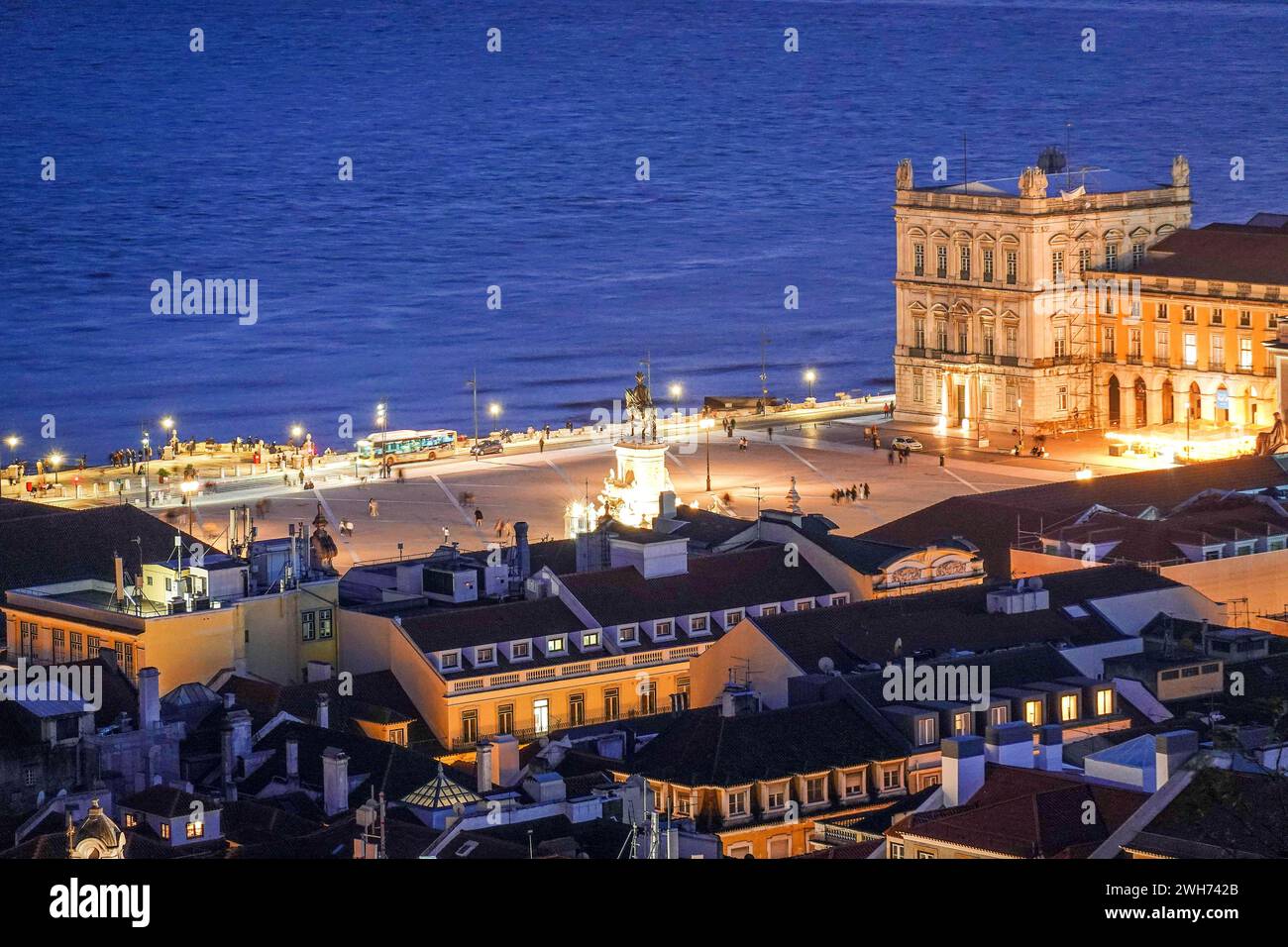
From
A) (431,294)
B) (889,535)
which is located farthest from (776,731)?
(431,294)

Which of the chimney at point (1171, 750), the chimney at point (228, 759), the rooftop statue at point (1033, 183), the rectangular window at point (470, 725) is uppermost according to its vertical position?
the rooftop statue at point (1033, 183)

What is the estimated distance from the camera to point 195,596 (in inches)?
2076

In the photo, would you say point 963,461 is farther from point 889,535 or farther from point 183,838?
point 183,838

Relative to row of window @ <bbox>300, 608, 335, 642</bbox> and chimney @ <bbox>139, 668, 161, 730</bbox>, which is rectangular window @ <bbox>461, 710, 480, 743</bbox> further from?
chimney @ <bbox>139, 668, 161, 730</bbox>

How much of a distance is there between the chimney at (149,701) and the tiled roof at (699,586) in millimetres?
9955

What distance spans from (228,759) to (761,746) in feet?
24.5

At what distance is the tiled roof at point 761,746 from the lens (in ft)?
132

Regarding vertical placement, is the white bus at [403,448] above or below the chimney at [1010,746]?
above

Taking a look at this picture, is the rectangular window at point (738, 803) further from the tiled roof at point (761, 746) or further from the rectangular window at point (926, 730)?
the rectangular window at point (926, 730)

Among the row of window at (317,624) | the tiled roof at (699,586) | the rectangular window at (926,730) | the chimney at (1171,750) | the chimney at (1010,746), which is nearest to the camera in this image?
the chimney at (1171,750)

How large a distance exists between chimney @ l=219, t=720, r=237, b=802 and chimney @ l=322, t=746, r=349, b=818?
73.4 inches

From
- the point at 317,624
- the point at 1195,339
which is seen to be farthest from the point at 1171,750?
the point at 1195,339

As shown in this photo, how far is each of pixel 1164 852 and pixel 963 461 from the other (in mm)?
70030

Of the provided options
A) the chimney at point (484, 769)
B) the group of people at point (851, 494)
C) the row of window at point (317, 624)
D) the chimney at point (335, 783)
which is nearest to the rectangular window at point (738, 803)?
the chimney at point (484, 769)
